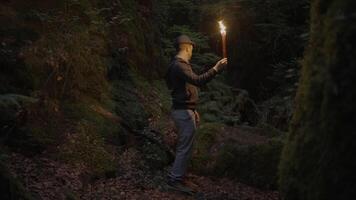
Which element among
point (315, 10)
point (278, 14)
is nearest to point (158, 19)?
point (278, 14)

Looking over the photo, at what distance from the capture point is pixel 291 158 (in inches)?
174

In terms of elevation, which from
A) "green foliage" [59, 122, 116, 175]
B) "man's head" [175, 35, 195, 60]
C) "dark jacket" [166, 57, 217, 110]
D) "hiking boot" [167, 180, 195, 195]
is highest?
"man's head" [175, 35, 195, 60]

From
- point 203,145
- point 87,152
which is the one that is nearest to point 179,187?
point 87,152

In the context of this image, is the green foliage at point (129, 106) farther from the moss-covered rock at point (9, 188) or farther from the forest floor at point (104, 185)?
the moss-covered rock at point (9, 188)

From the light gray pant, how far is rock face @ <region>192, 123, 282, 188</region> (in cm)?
118

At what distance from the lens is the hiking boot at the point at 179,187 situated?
27.7 ft

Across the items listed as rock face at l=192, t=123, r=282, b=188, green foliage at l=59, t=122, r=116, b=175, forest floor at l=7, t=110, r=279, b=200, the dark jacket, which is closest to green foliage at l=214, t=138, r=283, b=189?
rock face at l=192, t=123, r=282, b=188

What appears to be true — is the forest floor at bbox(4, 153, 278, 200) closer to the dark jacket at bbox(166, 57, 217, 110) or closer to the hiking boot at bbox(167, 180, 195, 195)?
the hiking boot at bbox(167, 180, 195, 195)

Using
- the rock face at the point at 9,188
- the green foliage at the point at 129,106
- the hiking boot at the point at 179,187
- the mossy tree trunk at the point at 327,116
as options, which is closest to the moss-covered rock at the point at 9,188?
the rock face at the point at 9,188

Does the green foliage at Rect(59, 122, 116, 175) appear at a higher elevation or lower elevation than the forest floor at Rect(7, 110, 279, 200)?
higher

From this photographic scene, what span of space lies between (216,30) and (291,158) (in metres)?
13.9

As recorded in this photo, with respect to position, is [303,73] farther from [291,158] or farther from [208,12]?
[208,12]

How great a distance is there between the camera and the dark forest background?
12.0 ft

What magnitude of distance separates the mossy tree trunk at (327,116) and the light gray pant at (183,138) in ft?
13.7
